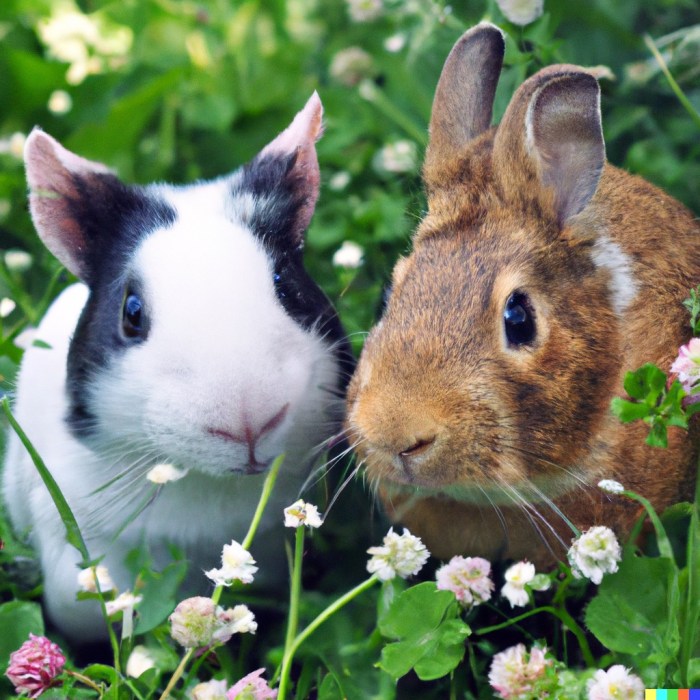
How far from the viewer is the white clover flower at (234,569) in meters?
2.24

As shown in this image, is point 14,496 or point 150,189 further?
point 14,496

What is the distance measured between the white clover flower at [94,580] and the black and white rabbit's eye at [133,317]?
0.57 meters

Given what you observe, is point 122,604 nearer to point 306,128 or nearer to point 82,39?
point 306,128

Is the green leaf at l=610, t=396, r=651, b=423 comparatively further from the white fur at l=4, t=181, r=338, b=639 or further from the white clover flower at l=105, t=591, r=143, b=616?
the white clover flower at l=105, t=591, r=143, b=616

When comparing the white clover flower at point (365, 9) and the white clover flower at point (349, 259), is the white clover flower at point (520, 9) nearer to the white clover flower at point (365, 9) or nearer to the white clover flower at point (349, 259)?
the white clover flower at point (349, 259)

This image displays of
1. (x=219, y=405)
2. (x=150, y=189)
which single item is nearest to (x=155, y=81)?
(x=150, y=189)

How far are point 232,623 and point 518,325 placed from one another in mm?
932

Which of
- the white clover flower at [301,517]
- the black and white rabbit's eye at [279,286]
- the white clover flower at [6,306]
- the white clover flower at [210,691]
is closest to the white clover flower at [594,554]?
the white clover flower at [301,517]

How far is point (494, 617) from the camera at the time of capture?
2814 millimetres

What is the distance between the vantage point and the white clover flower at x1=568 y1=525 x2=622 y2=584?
2250mm

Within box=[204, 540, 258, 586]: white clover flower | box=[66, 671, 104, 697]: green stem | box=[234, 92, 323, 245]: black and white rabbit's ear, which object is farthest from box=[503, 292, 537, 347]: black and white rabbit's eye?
box=[66, 671, 104, 697]: green stem

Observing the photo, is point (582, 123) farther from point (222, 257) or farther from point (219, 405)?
point (219, 405)

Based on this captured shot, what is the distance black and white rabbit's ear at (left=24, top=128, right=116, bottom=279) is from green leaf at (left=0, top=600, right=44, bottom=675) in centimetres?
86

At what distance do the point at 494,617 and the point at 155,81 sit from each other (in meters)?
2.66
